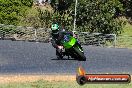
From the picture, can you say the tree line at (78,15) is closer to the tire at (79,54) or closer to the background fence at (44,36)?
the background fence at (44,36)

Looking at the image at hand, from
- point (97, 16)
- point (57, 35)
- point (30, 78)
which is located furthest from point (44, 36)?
point (30, 78)

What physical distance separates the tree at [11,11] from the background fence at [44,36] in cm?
190

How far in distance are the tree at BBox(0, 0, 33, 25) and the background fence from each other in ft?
6.23

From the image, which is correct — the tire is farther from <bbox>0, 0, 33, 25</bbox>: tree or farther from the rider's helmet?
<bbox>0, 0, 33, 25</bbox>: tree

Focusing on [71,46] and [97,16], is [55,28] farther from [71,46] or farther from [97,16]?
[97,16]

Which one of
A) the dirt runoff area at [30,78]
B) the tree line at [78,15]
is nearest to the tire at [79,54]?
the dirt runoff area at [30,78]

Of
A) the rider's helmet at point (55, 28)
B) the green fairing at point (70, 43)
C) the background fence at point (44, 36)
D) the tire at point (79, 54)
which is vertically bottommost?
the background fence at point (44, 36)

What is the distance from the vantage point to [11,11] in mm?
40531

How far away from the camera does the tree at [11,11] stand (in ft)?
131

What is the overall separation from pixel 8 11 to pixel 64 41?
22113mm

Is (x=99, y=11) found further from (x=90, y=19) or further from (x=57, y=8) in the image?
(x=57, y=8)

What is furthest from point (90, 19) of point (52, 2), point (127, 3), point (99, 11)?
point (127, 3)

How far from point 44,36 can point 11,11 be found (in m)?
5.03

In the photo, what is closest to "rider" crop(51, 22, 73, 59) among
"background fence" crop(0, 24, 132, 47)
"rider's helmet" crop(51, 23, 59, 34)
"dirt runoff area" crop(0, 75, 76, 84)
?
"rider's helmet" crop(51, 23, 59, 34)
